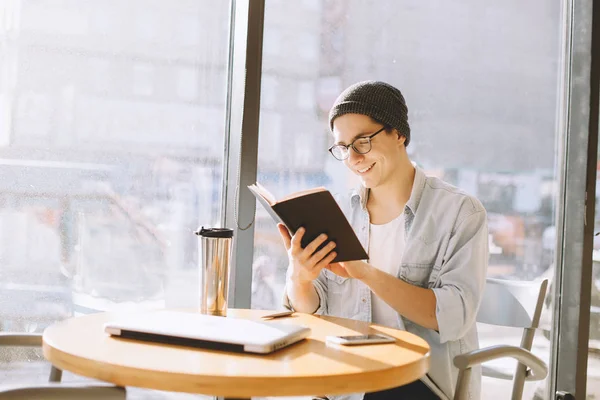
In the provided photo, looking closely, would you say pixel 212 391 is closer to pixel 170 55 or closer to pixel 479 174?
pixel 170 55

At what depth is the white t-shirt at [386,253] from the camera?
1837mm

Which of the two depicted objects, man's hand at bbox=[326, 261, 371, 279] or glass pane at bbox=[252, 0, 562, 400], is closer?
man's hand at bbox=[326, 261, 371, 279]


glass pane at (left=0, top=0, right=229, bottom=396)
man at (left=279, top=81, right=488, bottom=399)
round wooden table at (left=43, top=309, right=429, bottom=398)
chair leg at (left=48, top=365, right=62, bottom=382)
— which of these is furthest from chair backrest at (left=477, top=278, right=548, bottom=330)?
chair leg at (left=48, top=365, right=62, bottom=382)

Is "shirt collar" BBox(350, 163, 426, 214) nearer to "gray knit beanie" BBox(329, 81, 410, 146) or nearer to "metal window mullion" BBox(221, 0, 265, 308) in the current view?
"gray knit beanie" BBox(329, 81, 410, 146)

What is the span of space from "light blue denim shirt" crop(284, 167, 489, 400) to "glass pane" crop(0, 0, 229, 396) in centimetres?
52

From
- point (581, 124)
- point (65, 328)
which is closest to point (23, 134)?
point (65, 328)

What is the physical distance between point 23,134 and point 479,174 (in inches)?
68.7

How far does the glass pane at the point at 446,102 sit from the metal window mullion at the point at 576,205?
2.3 inches

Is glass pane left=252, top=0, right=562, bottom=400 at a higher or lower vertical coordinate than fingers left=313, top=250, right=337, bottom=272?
higher

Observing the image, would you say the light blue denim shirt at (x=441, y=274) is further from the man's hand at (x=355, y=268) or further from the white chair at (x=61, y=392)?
the white chair at (x=61, y=392)

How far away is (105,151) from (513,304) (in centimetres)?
138

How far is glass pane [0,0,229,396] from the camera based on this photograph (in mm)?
1880

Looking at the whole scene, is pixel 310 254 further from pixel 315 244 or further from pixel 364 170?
pixel 364 170

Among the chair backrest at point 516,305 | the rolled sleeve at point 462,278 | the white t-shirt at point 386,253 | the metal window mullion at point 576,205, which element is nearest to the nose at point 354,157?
the white t-shirt at point 386,253
